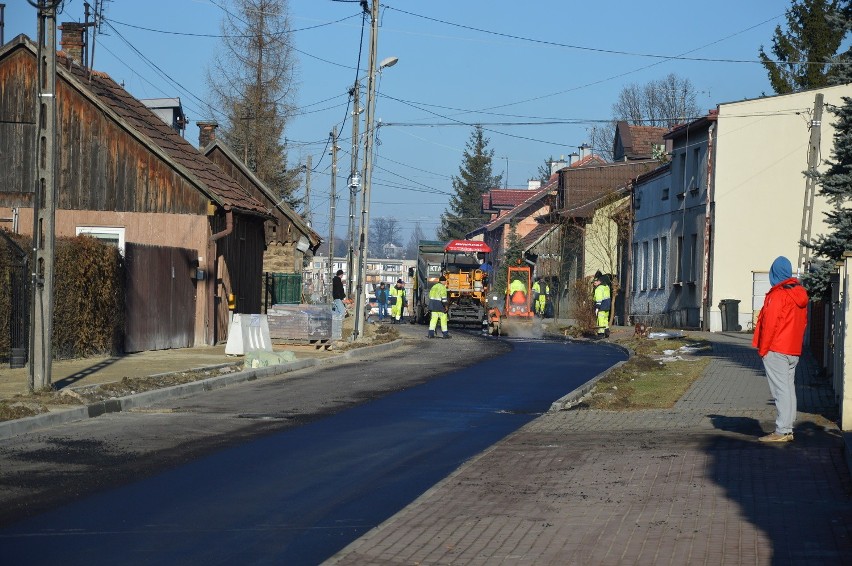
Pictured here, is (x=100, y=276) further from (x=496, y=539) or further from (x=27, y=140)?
(x=496, y=539)

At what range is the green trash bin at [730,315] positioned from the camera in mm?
36625

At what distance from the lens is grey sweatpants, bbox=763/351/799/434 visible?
37.4ft

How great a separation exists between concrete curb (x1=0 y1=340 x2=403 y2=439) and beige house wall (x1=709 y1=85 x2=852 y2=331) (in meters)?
18.6

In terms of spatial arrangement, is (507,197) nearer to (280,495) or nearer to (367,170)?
(367,170)

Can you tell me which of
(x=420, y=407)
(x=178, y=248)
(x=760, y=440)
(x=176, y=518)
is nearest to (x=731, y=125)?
(x=178, y=248)

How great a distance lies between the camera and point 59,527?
25.4 feet

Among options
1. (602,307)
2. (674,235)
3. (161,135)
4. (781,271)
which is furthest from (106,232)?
(674,235)

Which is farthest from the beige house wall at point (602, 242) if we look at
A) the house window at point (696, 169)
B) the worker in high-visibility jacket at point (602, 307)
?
the worker in high-visibility jacket at point (602, 307)

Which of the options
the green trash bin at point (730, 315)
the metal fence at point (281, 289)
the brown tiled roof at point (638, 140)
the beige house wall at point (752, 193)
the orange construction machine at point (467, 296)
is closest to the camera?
the green trash bin at point (730, 315)

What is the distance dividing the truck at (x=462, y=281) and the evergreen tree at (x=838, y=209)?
26470mm

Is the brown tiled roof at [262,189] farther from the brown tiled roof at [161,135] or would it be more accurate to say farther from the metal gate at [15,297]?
the metal gate at [15,297]

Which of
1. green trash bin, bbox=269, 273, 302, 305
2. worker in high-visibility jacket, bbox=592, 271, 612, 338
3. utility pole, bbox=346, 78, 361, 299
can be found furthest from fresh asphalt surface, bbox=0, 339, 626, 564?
utility pole, bbox=346, 78, 361, 299

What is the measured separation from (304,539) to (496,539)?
4.02 ft

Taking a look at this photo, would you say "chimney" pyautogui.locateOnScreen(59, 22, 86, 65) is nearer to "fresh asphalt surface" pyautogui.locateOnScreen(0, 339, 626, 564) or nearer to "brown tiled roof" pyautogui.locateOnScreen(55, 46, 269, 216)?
"brown tiled roof" pyautogui.locateOnScreen(55, 46, 269, 216)
